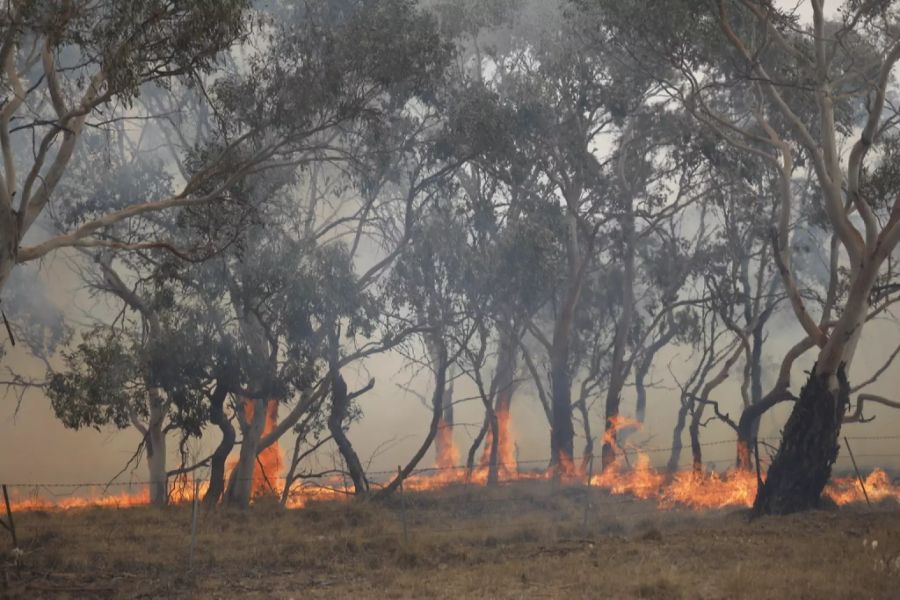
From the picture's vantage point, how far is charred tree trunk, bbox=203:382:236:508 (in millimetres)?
18203

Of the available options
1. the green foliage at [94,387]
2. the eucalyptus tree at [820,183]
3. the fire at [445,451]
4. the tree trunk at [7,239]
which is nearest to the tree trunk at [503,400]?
the fire at [445,451]

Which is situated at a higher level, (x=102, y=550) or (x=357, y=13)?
(x=357, y=13)

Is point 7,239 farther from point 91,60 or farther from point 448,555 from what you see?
point 448,555

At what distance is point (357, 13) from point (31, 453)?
918 inches

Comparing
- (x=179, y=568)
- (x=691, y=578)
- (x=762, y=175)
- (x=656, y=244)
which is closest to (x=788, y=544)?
(x=691, y=578)

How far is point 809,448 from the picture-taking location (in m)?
14.8

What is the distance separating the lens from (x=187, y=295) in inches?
749

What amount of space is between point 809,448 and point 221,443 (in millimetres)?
10666

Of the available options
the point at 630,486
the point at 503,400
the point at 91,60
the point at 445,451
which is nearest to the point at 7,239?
the point at 91,60

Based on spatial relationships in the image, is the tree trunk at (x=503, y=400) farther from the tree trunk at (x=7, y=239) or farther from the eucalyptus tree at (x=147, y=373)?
the tree trunk at (x=7, y=239)

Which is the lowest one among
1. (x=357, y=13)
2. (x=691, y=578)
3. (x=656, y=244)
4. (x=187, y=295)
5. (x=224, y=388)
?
(x=691, y=578)

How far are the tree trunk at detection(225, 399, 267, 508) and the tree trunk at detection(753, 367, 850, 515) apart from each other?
377 inches

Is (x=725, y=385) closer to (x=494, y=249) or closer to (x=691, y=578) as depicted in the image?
(x=494, y=249)

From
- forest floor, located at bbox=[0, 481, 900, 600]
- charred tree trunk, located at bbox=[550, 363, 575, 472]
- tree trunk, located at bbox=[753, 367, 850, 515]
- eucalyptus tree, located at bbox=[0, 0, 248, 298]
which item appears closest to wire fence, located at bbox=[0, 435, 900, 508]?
charred tree trunk, located at bbox=[550, 363, 575, 472]
